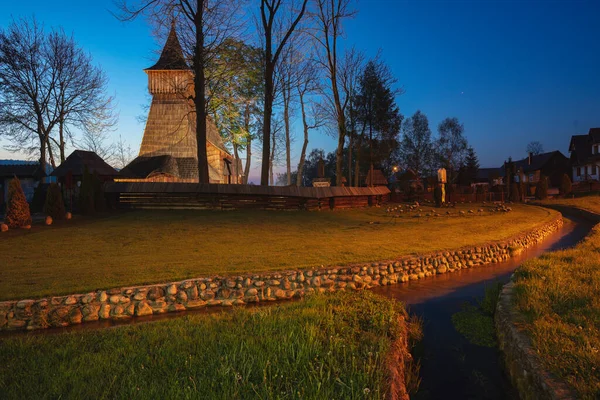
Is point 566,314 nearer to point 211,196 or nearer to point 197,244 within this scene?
point 197,244

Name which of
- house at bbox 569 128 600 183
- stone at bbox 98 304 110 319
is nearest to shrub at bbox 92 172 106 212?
stone at bbox 98 304 110 319

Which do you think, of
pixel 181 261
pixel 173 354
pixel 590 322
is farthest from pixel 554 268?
pixel 181 261

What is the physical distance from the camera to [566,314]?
17.6 ft

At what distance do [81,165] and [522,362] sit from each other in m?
27.0

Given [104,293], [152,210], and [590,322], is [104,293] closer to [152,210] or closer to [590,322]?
[590,322]

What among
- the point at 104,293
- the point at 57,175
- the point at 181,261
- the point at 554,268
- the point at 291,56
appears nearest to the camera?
the point at 104,293

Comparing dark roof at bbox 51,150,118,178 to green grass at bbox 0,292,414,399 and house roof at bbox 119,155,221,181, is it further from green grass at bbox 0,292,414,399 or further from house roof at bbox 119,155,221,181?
green grass at bbox 0,292,414,399

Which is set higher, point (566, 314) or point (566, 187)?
point (566, 187)

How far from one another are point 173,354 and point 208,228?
10549mm

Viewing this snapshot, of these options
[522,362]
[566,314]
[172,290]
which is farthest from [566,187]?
[172,290]

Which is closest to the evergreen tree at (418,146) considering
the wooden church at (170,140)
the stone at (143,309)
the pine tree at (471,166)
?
the pine tree at (471,166)

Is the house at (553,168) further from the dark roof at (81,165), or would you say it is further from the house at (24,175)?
the house at (24,175)

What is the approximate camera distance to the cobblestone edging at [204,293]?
6629 mm

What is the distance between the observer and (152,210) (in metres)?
18.4
